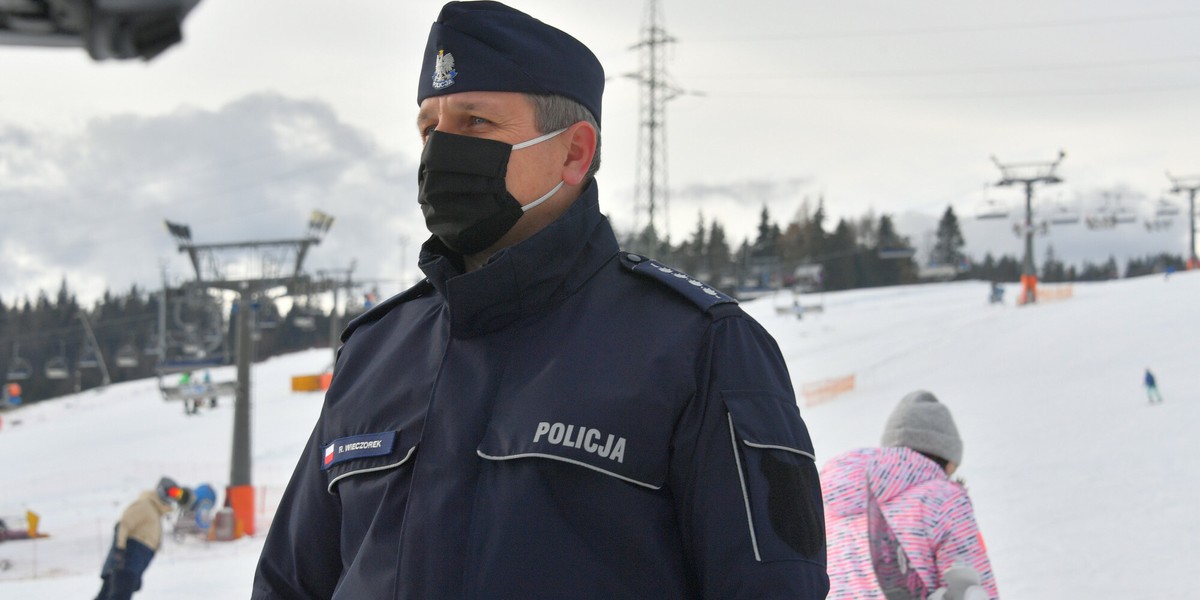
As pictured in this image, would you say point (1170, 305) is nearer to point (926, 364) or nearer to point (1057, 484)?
point (926, 364)

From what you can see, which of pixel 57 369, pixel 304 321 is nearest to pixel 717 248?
pixel 304 321

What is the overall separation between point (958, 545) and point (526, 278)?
8.34 ft

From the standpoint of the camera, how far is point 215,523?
21141 millimetres

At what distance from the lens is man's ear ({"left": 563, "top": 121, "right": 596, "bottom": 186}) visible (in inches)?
82.1

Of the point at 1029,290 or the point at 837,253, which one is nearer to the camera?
the point at 1029,290

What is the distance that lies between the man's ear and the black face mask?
0.02 metres

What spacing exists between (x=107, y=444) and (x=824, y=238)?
81169 millimetres

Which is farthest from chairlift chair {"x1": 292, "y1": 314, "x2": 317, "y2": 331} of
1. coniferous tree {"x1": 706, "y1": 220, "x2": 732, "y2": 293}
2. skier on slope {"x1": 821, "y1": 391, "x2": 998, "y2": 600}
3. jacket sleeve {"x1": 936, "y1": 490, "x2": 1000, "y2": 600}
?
coniferous tree {"x1": 706, "y1": 220, "x2": 732, "y2": 293}

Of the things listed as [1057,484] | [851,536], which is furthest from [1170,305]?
[851,536]

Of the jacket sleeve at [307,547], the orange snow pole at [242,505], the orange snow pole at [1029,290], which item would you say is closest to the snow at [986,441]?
the orange snow pole at [242,505]

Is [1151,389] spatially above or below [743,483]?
below

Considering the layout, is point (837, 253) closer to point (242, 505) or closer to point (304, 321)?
point (304, 321)

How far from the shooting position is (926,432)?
13.9 ft

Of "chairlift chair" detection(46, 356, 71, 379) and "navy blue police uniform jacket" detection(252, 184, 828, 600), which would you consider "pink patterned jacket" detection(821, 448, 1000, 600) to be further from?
"chairlift chair" detection(46, 356, 71, 379)
